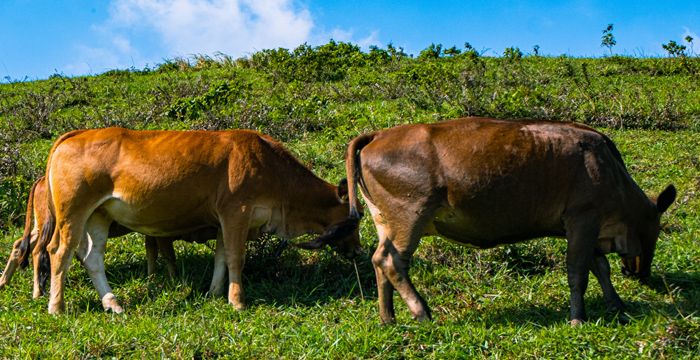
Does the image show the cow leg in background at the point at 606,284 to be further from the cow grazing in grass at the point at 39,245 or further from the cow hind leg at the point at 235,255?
the cow grazing in grass at the point at 39,245

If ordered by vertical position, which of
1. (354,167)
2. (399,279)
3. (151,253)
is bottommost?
(399,279)

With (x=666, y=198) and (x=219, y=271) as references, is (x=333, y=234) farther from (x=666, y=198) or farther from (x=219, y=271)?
(x=666, y=198)

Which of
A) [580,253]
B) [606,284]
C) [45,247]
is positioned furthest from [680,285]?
[45,247]

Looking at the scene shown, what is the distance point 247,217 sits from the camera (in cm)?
815

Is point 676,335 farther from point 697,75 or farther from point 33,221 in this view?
point 697,75

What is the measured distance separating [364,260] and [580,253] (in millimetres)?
2480

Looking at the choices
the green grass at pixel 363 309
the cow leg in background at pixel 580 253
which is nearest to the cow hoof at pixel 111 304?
the green grass at pixel 363 309

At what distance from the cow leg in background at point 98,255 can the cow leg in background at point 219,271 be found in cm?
88

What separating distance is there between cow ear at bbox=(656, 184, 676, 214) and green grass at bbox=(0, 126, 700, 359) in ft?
2.25

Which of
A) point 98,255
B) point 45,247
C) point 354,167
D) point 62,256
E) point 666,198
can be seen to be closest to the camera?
point 354,167

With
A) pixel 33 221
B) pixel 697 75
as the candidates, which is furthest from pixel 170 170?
pixel 697 75

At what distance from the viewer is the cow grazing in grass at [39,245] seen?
859 centimetres

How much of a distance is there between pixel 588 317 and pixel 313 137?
674 cm

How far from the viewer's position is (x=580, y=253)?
22.6 feet
